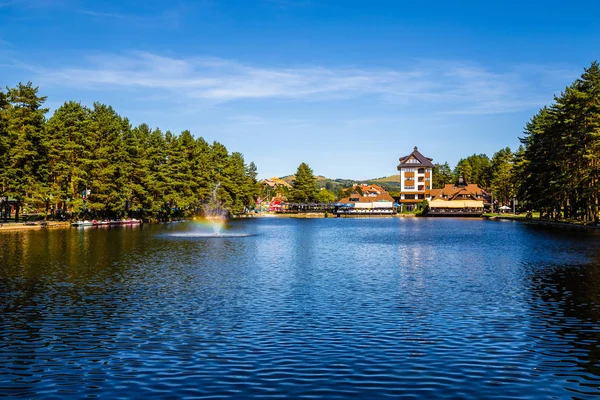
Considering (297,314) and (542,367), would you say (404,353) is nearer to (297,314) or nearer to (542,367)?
(542,367)

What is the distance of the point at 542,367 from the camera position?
16.3 meters

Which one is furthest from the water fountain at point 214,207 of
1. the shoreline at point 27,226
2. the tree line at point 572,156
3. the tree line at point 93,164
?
the tree line at point 572,156

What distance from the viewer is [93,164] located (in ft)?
344

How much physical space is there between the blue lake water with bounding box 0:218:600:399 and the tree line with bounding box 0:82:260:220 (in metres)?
54.0

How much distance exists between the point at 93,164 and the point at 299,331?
9343cm

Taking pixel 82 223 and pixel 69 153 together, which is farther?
pixel 82 223

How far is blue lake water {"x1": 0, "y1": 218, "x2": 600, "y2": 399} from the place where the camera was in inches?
579

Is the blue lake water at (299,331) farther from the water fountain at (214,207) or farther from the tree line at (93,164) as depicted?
the water fountain at (214,207)

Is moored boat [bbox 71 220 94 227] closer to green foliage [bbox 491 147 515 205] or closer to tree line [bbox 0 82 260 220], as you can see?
tree line [bbox 0 82 260 220]

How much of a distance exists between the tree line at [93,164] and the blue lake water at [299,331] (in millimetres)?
53959

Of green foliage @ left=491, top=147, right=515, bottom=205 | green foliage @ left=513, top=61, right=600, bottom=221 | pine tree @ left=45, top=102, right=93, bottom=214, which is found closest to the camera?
green foliage @ left=513, top=61, right=600, bottom=221

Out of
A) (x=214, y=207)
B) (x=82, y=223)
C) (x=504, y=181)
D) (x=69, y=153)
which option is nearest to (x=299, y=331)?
(x=69, y=153)

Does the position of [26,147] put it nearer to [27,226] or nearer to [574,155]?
[27,226]

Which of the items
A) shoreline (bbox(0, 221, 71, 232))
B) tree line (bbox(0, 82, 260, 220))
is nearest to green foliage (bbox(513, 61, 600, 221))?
tree line (bbox(0, 82, 260, 220))
